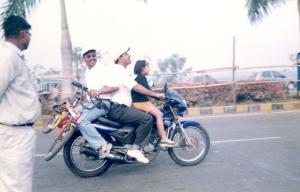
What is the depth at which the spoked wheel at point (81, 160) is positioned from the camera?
5207mm

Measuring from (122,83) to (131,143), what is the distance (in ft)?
2.55

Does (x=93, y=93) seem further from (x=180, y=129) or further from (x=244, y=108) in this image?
(x=244, y=108)

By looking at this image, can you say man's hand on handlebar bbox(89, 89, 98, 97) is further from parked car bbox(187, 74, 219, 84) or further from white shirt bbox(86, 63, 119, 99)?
parked car bbox(187, 74, 219, 84)

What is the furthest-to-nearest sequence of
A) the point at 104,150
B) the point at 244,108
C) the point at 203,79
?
the point at 203,79 < the point at 244,108 < the point at 104,150

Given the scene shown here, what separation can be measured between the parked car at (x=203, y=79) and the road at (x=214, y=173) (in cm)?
574

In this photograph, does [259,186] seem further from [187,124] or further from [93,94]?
[93,94]

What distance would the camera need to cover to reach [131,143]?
527 centimetres

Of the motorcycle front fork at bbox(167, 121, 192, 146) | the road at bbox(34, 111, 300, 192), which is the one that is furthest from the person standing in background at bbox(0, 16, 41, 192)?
the motorcycle front fork at bbox(167, 121, 192, 146)

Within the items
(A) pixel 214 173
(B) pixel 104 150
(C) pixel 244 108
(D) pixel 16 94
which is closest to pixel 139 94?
(B) pixel 104 150

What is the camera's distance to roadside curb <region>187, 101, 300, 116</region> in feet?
39.0

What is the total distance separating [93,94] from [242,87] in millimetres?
8585

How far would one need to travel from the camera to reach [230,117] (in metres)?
10.9

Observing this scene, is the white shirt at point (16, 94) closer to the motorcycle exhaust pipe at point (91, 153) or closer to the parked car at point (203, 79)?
the motorcycle exhaust pipe at point (91, 153)

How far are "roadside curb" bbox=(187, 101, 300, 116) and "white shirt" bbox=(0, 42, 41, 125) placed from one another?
28.8 ft
